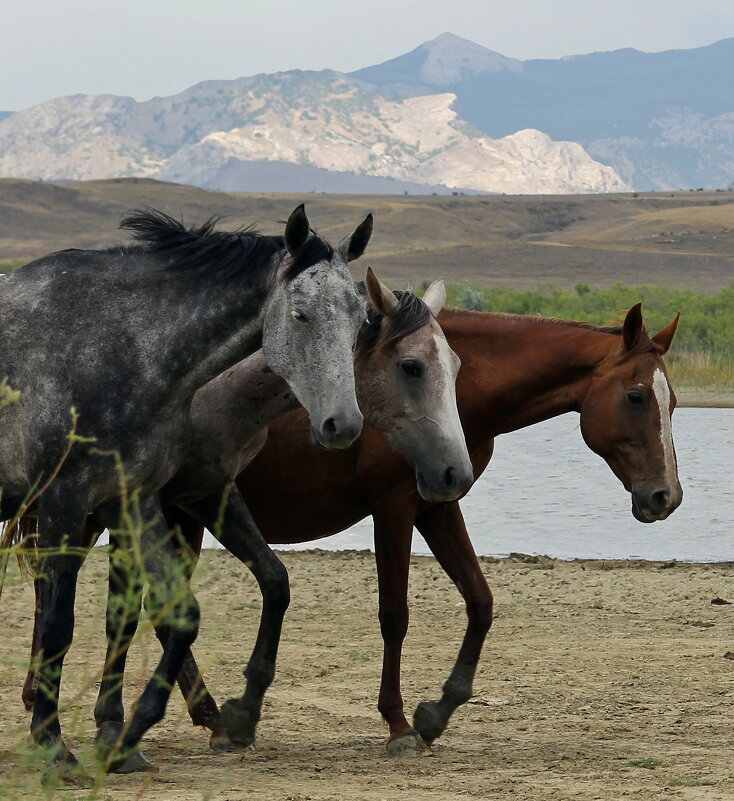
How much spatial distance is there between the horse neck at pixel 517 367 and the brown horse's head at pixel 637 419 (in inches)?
3.6

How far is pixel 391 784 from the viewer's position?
5.17m

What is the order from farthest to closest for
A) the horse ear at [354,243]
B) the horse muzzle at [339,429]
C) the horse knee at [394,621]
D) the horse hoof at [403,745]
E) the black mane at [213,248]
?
the horse knee at [394,621] → the horse hoof at [403,745] → the horse ear at [354,243] → the black mane at [213,248] → the horse muzzle at [339,429]

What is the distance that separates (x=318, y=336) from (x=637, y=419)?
6.66 ft

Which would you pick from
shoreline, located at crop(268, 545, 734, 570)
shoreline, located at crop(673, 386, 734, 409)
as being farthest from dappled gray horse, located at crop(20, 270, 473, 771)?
shoreline, located at crop(673, 386, 734, 409)

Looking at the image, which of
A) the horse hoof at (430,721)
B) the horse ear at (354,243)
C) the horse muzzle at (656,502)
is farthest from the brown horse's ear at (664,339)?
the horse hoof at (430,721)

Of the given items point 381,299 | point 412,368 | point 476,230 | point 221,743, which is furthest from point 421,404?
→ point 476,230

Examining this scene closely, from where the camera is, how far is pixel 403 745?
580cm

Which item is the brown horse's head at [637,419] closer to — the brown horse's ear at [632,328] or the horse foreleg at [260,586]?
the brown horse's ear at [632,328]

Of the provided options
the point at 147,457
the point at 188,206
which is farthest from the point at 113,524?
the point at 188,206

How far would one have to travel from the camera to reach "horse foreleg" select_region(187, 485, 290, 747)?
212 inches

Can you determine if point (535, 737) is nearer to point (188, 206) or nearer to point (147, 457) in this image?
point (147, 457)

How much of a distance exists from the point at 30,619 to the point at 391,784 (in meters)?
4.53

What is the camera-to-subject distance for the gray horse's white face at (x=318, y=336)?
182 inches

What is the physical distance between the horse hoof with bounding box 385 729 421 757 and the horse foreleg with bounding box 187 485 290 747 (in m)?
0.60
